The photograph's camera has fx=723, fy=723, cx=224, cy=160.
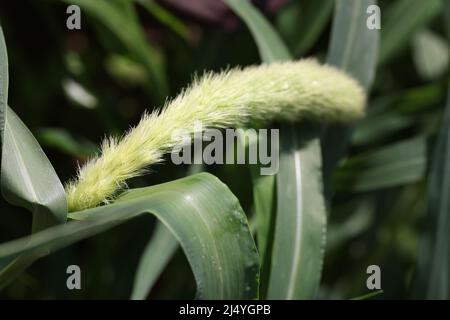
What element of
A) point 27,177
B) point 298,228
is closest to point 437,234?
point 298,228

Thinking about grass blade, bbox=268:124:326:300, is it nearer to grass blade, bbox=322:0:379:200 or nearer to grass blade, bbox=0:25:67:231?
grass blade, bbox=322:0:379:200

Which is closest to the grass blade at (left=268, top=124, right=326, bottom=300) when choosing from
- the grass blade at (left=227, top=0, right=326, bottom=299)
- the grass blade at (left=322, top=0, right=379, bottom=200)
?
the grass blade at (left=227, top=0, right=326, bottom=299)

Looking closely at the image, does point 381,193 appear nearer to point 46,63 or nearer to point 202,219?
point 46,63

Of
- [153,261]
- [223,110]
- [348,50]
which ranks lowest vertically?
[153,261]

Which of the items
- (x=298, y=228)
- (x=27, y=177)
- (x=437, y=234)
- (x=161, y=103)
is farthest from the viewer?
(x=161, y=103)

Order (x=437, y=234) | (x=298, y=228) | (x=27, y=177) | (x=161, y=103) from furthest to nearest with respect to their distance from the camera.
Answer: (x=161, y=103), (x=437, y=234), (x=298, y=228), (x=27, y=177)

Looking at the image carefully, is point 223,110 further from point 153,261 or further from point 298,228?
point 153,261

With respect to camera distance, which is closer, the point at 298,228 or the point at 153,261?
the point at 298,228

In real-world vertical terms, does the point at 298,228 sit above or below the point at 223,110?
below
